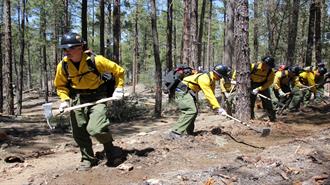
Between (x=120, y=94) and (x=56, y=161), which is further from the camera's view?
(x=56, y=161)

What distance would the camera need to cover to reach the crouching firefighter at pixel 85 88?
5988mm

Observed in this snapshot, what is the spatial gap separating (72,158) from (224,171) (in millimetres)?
3099

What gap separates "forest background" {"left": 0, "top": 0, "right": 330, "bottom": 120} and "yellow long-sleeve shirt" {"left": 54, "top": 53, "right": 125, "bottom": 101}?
4359 millimetres

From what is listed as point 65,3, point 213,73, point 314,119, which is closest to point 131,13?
point 65,3

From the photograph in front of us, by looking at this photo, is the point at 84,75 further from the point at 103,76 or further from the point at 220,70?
the point at 220,70

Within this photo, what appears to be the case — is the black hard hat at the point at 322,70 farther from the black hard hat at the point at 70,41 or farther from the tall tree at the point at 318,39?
the black hard hat at the point at 70,41

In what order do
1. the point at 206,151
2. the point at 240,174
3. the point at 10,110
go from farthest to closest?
the point at 10,110 < the point at 206,151 < the point at 240,174

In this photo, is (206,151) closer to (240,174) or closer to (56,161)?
(240,174)

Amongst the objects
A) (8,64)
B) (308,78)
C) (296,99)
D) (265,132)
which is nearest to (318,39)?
(308,78)

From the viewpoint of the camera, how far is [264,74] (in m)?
10.6

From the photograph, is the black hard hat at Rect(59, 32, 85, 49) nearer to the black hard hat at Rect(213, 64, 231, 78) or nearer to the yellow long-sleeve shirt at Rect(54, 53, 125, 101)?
the yellow long-sleeve shirt at Rect(54, 53, 125, 101)

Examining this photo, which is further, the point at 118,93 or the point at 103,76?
the point at 103,76

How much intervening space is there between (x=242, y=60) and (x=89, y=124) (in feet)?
15.9

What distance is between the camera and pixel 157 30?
90.9 feet
